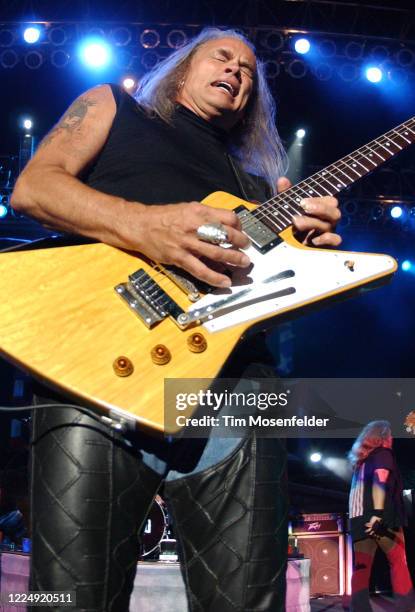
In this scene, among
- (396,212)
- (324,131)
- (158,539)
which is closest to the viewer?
(158,539)

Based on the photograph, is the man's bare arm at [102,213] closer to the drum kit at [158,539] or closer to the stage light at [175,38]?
the drum kit at [158,539]

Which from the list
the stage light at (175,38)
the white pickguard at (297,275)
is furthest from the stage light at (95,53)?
the white pickguard at (297,275)

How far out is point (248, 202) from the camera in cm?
206

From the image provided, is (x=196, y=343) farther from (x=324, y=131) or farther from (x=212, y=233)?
(x=324, y=131)

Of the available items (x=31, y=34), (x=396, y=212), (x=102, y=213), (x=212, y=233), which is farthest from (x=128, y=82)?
(x=212, y=233)

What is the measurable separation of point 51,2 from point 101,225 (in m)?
8.03

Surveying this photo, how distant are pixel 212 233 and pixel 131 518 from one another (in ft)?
2.44

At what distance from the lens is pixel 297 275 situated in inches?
72.4

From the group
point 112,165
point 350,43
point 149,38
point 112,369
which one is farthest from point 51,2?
point 112,369

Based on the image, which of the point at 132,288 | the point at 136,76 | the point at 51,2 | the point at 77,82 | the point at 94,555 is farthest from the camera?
the point at 77,82

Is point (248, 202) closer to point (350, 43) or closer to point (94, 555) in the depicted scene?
point (94, 555)

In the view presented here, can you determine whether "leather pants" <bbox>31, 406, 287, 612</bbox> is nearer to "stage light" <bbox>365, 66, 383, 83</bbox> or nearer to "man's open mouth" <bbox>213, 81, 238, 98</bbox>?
"man's open mouth" <bbox>213, 81, 238, 98</bbox>

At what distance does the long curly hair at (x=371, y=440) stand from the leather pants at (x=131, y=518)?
5.55 m

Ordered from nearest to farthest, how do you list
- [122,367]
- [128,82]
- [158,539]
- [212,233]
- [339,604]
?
[122,367] → [212,233] → [158,539] → [339,604] → [128,82]
